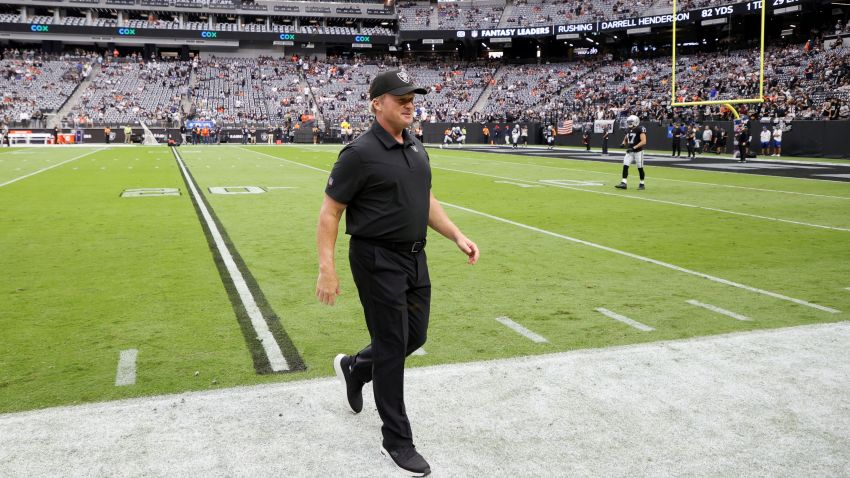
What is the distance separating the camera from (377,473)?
3369 millimetres

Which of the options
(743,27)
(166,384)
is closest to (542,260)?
(166,384)

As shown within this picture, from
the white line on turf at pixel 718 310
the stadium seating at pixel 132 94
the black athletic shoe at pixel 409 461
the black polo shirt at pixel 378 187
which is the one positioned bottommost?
the black athletic shoe at pixel 409 461

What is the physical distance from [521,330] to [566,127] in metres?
42.7

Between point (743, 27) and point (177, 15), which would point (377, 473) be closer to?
point (743, 27)

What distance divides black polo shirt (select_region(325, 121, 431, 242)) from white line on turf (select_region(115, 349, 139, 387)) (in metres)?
1.91

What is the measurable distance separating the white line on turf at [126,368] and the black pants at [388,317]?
179cm

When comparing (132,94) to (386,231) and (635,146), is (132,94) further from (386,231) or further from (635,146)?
(386,231)

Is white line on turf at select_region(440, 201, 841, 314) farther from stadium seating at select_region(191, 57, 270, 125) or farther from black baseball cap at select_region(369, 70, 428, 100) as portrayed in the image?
stadium seating at select_region(191, 57, 270, 125)

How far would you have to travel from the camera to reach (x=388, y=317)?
139 inches

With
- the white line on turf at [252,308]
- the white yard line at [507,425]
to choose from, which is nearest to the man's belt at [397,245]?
the white yard line at [507,425]

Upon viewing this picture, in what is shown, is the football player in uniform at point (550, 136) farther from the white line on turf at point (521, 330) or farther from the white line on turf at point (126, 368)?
the white line on turf at point (126, 368)

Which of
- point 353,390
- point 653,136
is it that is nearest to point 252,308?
point 353,390

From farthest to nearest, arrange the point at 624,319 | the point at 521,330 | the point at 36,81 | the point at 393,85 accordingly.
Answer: the point at 36,81
the point at 624,319
the point at 521,330
the point at 393,85

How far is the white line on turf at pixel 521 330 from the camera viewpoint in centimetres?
533
